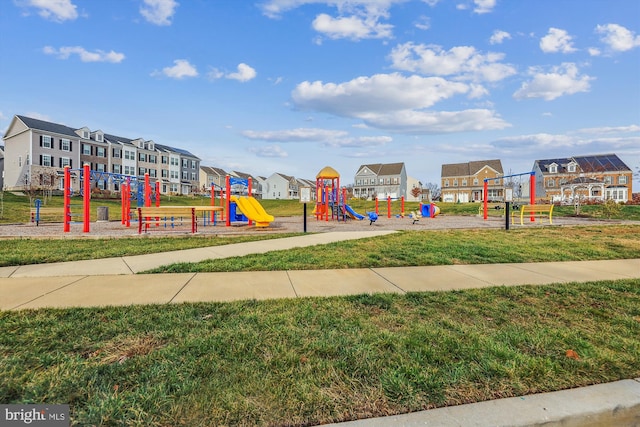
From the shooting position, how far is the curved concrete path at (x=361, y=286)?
217 cm

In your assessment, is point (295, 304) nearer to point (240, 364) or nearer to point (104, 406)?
point (240, 364)

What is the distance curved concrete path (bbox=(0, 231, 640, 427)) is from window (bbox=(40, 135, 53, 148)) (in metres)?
58.3

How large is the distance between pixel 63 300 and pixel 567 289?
725cm

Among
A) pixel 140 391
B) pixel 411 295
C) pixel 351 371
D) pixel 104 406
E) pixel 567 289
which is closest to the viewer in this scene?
Result: pixel 104 406

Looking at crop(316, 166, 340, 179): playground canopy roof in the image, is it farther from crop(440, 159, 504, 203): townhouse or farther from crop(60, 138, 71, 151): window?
crop(440, 159, 504, 203): townhouse

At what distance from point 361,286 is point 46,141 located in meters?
63.8

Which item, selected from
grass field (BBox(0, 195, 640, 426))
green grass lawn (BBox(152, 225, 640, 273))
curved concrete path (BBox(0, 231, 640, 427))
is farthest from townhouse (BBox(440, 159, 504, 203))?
grass field (BBox(0, 195, 640, 426))

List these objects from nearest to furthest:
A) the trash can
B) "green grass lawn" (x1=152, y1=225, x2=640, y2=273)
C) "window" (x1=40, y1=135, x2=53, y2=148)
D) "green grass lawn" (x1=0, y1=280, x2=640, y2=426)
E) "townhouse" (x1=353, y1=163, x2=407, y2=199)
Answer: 1. "green grass lawn" (x1=0, y1=280, x2=640, y2=426)
2. "green grass lawn" (x1=152, y1=225, x2=640, y2=273)
3. the trash can
4. "window" (x1=40, y1=135, x2=53, y2=148)
5. "townhouse" (x1=353, y1=163, x2=407, y2=199)

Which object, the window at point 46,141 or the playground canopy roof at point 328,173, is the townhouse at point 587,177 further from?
the window at point 46,141

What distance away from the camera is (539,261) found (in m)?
7.50

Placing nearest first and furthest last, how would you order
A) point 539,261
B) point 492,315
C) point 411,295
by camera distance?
point 492,315
point 411,295
point 539,261

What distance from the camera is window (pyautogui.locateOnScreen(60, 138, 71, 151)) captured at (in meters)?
52.7

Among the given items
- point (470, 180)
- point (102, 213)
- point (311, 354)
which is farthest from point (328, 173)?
Answer: point (470, 180)

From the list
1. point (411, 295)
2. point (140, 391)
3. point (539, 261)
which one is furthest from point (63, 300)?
point (539, 261)
